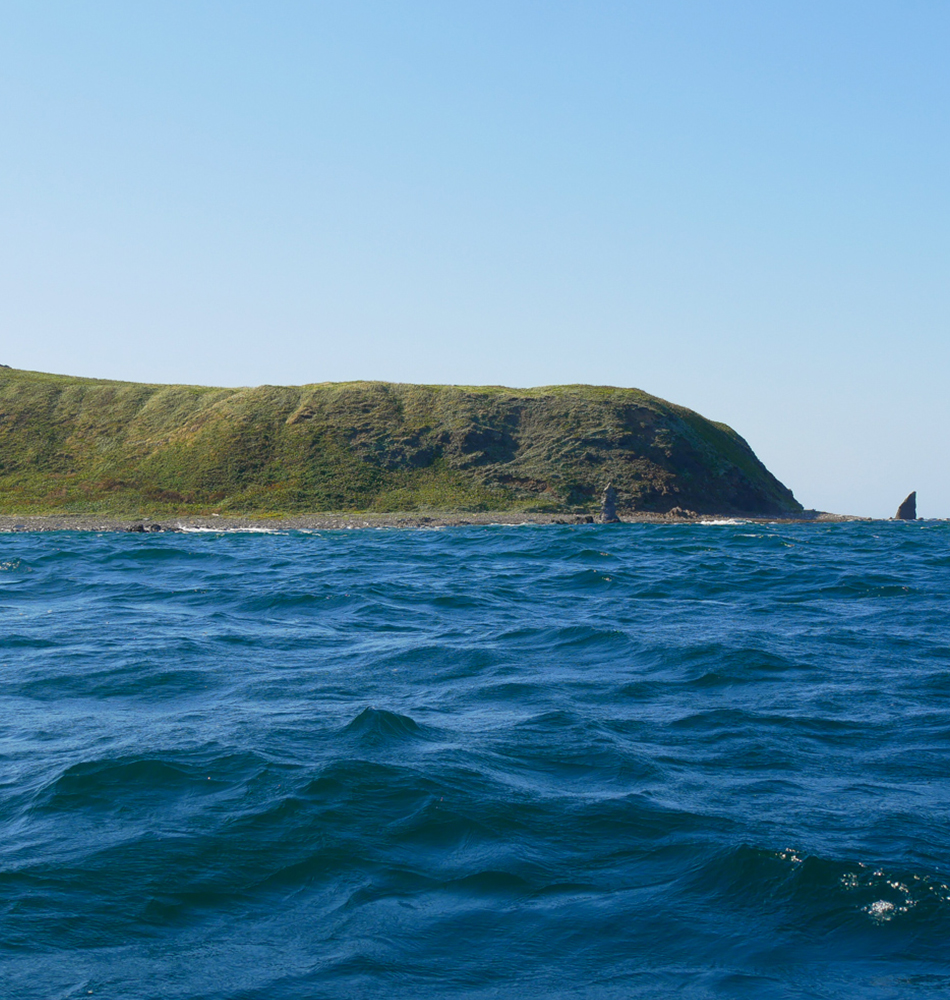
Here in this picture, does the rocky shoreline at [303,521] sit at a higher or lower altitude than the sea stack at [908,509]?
lower

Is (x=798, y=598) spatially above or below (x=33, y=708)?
above

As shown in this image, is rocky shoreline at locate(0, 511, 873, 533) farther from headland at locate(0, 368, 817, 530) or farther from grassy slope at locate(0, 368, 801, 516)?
grassy slope at locate(0, 368, 801, 516)

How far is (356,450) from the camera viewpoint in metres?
100

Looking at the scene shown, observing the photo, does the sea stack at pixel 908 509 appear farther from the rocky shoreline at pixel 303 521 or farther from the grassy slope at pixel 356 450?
the rocky shoreline at pixel 303 521

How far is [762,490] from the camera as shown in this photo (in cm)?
10831

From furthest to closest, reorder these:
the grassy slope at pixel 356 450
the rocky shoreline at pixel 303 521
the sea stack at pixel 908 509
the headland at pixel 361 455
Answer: the sea stack at pixel 908 509 → the grassy slope at pixel 356 450 → the headland at pixel 361 455 → the rocky shoreline at pixel 303 521

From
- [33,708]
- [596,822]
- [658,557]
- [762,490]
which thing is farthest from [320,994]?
[762,490]

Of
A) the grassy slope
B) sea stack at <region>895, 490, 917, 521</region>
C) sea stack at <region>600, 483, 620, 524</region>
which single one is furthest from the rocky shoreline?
sea stack at <region>895, 490, 917, 521</region>

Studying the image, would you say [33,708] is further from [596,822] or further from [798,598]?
[798,598]

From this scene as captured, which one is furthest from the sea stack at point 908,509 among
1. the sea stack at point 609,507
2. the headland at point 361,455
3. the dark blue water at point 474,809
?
the dark blue water at point 474,809

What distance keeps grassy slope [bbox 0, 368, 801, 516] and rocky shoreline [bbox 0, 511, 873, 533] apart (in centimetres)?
496

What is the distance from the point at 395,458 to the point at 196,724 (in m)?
88.0

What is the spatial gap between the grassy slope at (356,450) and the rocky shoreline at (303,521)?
496cm

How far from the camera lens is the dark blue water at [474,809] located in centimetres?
660
